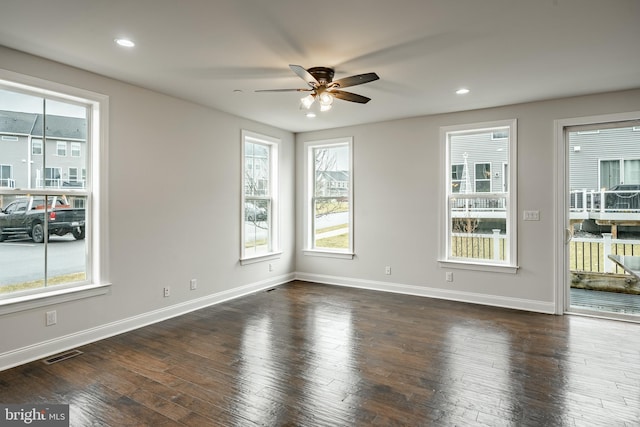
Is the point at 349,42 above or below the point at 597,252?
above

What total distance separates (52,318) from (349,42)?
3.50 meters

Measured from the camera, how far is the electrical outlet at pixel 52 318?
316 cm

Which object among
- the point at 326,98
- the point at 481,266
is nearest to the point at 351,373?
the point at 326,98

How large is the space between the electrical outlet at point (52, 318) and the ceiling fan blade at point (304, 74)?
299 centimetres

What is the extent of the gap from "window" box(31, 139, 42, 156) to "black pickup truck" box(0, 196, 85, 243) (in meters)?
0.39

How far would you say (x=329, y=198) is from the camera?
6.17 m

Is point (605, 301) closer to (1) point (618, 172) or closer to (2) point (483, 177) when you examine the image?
(1) point (618, 172)

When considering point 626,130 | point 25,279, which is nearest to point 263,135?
point 25,279

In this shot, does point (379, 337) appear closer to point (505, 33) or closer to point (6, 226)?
point (505, 33)

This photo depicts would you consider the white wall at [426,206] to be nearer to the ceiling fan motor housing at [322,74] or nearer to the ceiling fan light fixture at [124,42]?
the ceiling fan motor housing at [322,74]

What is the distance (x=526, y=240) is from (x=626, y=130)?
1.63m

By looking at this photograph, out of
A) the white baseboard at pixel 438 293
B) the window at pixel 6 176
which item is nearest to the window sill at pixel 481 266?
the white baseboard at pixel 438 293

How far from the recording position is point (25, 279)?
10.3ft

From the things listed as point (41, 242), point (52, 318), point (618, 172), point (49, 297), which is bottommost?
point (52, 318)
